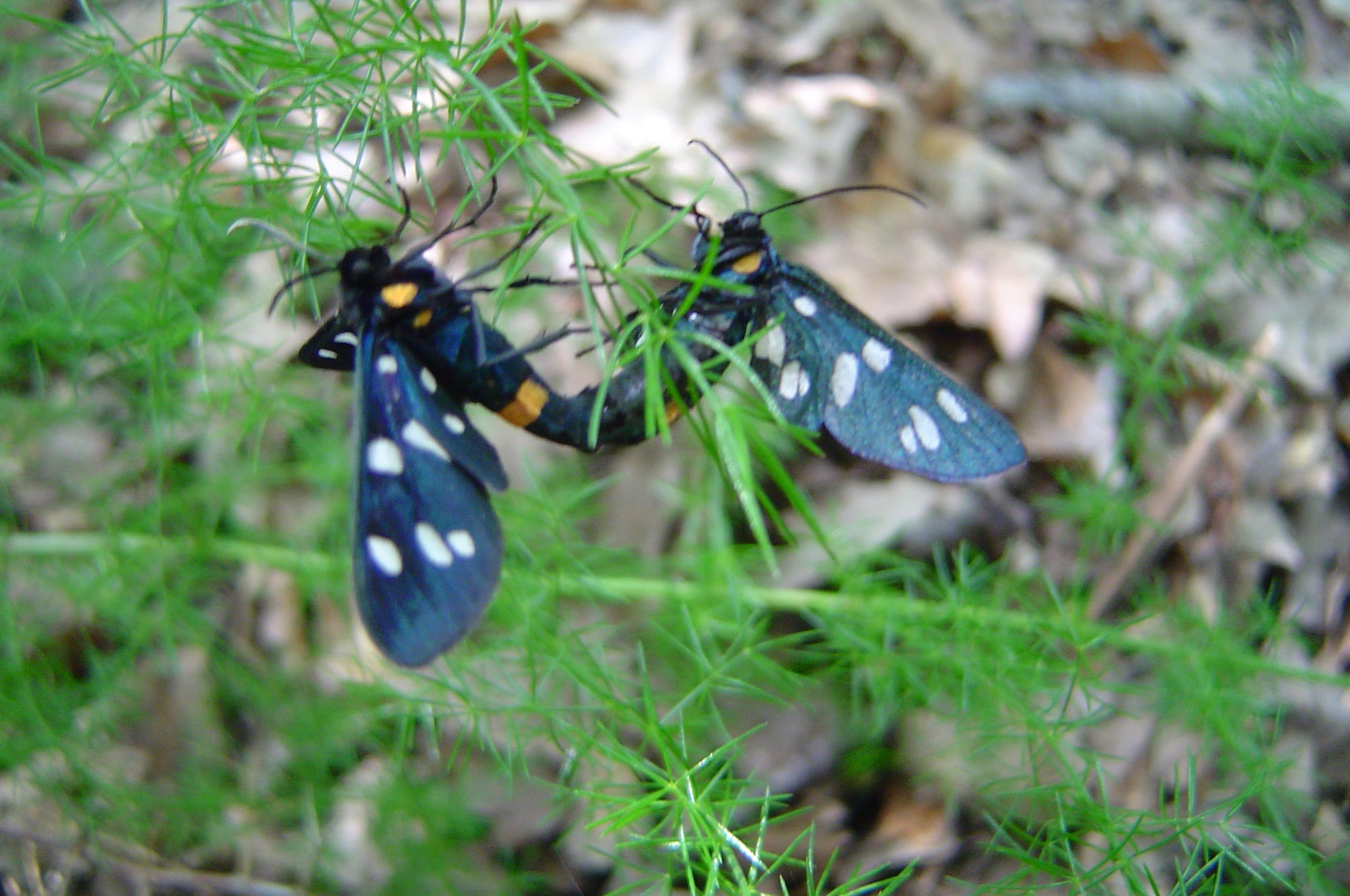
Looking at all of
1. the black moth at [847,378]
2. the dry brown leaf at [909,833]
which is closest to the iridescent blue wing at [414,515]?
the black moth at [847,378]

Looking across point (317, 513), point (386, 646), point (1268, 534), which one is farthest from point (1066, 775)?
point (317, 513)

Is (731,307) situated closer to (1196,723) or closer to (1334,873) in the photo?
(1196,723)

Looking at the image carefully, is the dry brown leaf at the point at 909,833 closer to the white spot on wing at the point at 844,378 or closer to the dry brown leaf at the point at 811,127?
the white spot on wing at the point at 844,378

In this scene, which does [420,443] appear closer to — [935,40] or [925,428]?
[925,428]

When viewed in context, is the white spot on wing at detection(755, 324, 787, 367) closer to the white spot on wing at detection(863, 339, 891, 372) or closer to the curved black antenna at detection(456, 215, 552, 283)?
the white spot on wing at detection(863, 339, 891, 372)

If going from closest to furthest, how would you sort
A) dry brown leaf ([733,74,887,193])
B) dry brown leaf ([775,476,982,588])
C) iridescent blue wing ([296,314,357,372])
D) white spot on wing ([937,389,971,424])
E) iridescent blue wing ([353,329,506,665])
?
iridescent blue wing ([353,329,506,665]) → iridescent blue wing ([296,314,357,372]) → white spot on wing ([937,389,971,424]) → dry brown leaf ([775,476,982,588]) → dry brown leaf ([733,74,887,193])

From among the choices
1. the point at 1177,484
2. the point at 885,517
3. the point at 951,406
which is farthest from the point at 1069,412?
the point at 951,406

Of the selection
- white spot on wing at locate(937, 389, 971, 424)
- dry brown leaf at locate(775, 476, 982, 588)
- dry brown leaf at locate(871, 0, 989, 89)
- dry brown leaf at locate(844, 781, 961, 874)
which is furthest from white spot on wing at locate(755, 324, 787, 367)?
dry brown leaf at locate(871, 0, 989, 89)
